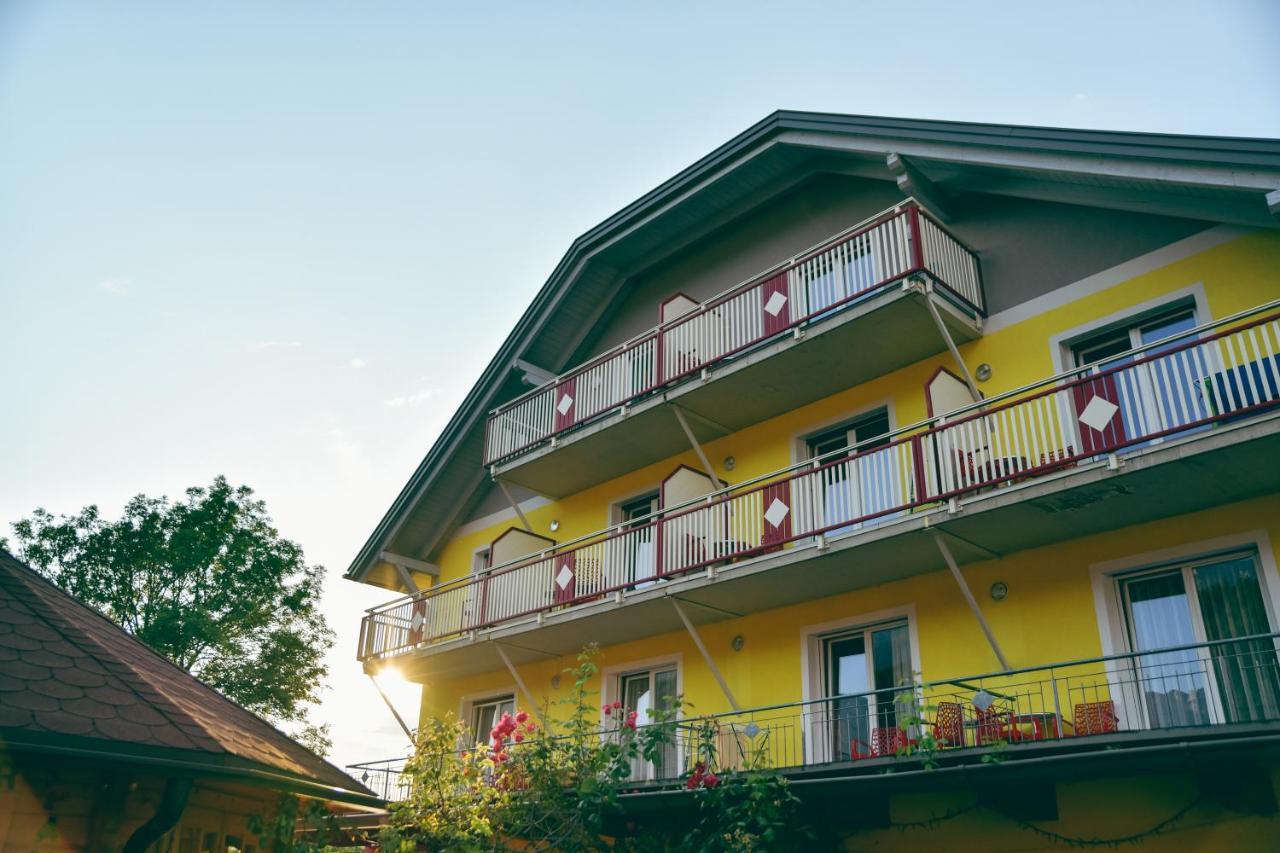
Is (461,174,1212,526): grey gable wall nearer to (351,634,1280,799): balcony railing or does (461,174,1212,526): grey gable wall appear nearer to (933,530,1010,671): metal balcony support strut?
(933,530,1010,671): metal balcony support strut

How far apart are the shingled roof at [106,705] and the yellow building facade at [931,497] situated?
610cm

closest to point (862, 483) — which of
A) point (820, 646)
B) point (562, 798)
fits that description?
point (820, 646)

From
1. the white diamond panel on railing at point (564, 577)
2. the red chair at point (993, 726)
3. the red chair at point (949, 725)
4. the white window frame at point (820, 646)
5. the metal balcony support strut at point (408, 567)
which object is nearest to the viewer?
the red chair at point (993, 726)

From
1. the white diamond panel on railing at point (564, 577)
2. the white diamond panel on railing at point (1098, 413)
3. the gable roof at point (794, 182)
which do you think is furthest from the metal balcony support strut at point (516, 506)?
the white diamond panel on railing at point (1098, 413)

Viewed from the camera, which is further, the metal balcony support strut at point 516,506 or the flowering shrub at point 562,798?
the metal balcony support strut at point 516,506

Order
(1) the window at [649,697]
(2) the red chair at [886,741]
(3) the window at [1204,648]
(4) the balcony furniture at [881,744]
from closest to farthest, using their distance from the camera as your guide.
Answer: (3) the window at [1204,648] < (4) the balcony furniture at [881,744] < (2) the red chair at [886,741] < (1) the window at [649,697]

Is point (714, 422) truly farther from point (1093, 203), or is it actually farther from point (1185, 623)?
point (1185, 623)

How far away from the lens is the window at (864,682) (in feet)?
42.4

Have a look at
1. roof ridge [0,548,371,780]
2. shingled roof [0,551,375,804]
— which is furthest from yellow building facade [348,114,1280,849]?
shingled roof [0,551,375,804]

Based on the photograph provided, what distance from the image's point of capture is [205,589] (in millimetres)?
25344

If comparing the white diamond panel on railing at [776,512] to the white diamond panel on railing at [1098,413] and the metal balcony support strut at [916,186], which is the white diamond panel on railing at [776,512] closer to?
the white diamond panel on railing at [1098,413]

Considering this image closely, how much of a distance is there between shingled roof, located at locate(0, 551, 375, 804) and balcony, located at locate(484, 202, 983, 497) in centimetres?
863

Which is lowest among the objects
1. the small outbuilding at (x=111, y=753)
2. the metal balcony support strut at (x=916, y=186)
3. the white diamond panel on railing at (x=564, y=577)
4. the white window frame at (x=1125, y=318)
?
the small outbuilding at (x=111, y=753)

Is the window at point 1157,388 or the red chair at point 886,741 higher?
the window at point 1157,388
